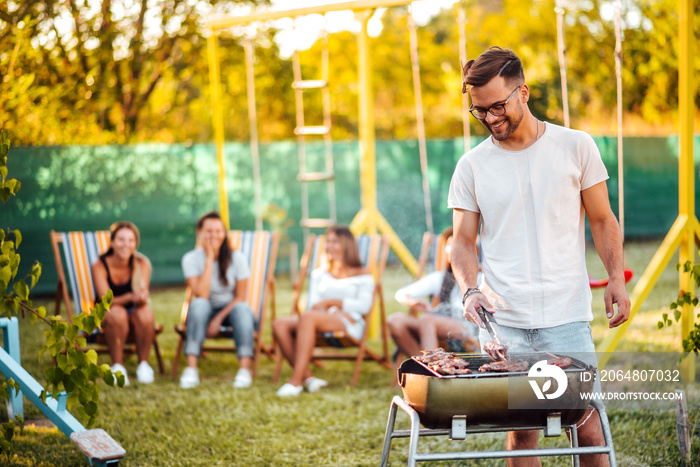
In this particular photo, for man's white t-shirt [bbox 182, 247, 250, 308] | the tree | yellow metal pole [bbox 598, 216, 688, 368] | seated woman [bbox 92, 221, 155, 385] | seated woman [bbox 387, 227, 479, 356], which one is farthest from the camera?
the tree

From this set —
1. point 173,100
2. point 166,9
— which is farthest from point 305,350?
point 173,100

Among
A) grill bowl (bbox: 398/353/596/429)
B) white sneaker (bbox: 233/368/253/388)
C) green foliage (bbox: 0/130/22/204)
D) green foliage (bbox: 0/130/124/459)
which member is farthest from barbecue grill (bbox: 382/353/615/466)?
white sneaker (bbox: 233/368/253/388)

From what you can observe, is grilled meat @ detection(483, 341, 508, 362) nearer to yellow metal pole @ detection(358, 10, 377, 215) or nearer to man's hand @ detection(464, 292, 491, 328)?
man's hand @ detection(464, 292, 491, 328)

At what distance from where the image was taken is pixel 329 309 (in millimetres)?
5160

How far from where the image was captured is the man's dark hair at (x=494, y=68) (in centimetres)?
220

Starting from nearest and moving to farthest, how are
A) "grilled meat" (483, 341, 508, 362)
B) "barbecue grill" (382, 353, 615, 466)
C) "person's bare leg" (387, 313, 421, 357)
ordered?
"barbecue grill" (382, 353, 615, 466) < "grilled meat" (483, 341, 508, 362) < "person's bare leg" (387, 313, 421, 357)

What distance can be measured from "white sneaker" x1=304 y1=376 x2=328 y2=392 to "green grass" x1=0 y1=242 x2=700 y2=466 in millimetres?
66

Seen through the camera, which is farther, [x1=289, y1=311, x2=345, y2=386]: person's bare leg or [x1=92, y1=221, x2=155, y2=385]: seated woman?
[x1=92, y1=221, x2=155, y2=385]: seated woman

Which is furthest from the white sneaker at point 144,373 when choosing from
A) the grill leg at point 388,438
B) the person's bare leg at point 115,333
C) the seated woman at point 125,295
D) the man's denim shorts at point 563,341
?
the man's denim shorts at point 563,341

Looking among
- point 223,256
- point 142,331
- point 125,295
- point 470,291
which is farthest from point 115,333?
point 470,291

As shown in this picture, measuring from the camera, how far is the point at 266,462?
338 cm

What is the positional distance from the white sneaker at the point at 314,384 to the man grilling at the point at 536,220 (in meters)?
2.52

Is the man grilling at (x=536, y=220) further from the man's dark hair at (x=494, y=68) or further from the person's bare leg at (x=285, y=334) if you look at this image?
the person's bare leg at (x=285, y=334)

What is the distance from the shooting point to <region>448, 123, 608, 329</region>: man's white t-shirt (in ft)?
7.38
